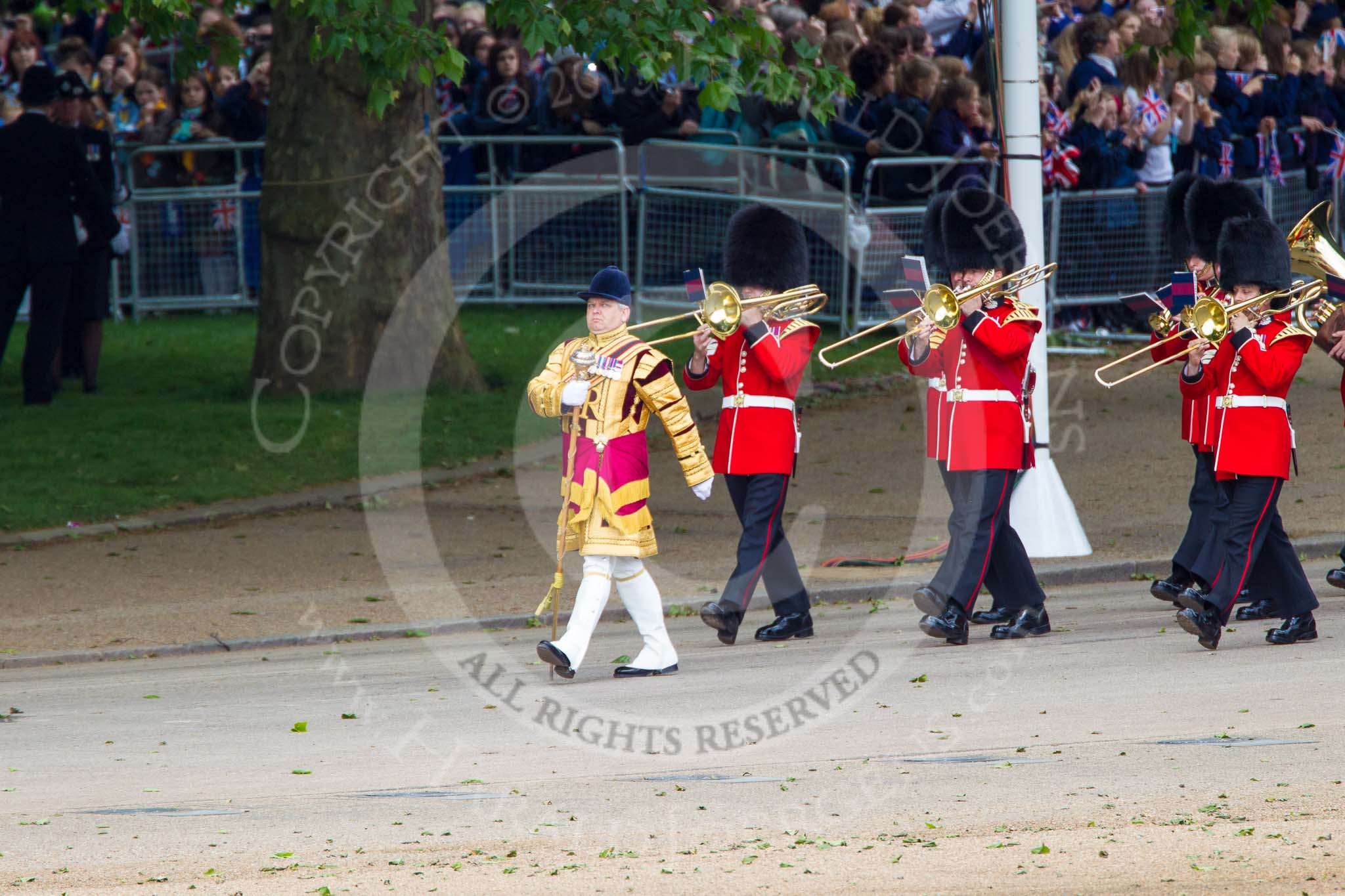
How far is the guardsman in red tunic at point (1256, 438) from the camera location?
26.9 ft

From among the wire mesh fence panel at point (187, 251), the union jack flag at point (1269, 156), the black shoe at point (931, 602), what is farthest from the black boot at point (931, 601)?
the wire mesh fence panel at point (187, 251)

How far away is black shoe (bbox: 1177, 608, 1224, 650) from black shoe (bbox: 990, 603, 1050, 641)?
765mm

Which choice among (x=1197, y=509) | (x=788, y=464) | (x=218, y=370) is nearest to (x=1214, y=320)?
(x=1197, y=509)

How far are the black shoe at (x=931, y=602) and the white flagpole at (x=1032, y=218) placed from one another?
2.04 meters

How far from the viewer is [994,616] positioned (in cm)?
888

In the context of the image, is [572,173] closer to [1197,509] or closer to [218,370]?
[218,370]

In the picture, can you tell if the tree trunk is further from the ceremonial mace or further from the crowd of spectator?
the ceremonial mace

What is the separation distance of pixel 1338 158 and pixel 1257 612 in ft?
32.0

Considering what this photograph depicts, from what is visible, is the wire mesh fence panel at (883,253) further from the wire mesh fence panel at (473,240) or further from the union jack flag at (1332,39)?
the union jack flag at (1332,39)

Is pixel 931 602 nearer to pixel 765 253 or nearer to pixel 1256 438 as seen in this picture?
pixel 1256 438

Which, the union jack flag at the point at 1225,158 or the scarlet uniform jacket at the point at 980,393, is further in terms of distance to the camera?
the union jack flag at the point at 1225,158

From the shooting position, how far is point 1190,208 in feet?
31.2

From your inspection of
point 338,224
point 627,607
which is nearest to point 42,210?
point 338,224

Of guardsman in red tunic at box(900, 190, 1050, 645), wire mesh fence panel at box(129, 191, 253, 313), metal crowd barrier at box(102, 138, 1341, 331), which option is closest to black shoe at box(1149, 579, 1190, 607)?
guardsman in red tunic at box(900, 190, 1050, 645)
